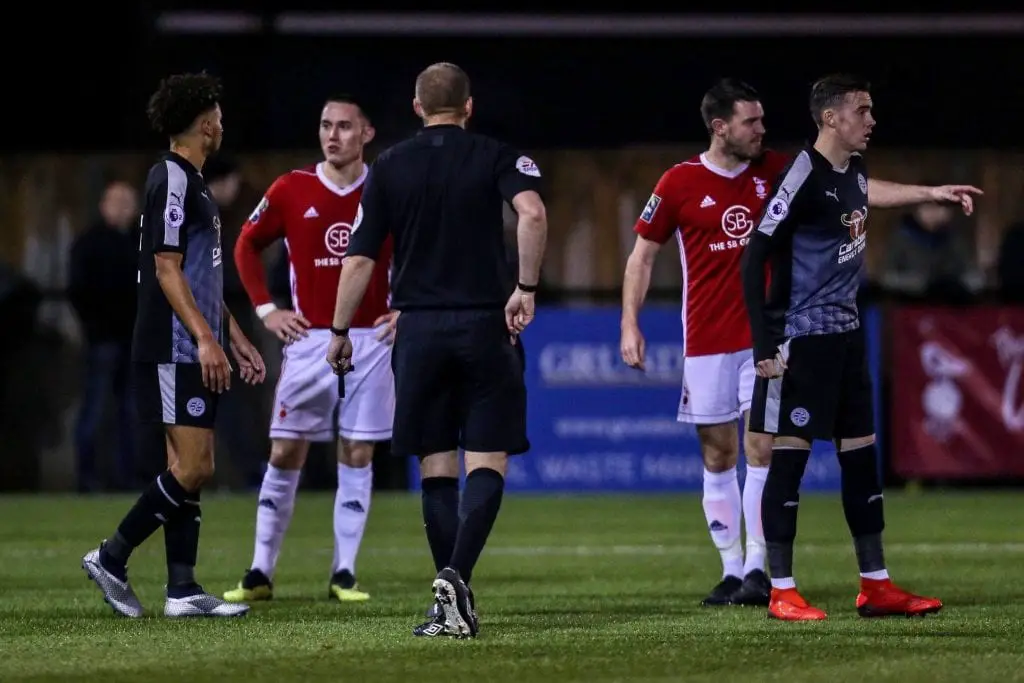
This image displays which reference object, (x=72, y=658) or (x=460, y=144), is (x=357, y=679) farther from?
(x=460, y=144)

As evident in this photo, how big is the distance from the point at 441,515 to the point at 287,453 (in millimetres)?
2004

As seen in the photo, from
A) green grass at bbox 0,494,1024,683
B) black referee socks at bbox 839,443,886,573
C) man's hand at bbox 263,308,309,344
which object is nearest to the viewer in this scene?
green grass at bbox 0,494,1024,683

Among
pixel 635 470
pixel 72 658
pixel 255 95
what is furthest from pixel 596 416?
pixel 72 658

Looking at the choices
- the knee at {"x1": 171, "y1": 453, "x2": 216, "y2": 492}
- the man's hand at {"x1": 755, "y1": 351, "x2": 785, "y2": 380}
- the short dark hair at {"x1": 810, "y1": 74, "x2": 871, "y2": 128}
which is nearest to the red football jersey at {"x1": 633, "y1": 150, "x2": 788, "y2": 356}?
the short dark hair at {"x1": 810, "y1": 74, "x2": 871, "y2": 128}

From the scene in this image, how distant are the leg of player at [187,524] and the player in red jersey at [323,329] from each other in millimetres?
1048

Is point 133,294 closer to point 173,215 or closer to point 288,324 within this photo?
point 288,324

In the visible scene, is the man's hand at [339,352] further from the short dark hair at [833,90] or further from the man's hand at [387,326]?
the short dark hair at [833,90]

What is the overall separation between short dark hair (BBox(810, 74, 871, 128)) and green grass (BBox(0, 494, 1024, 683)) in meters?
2.06

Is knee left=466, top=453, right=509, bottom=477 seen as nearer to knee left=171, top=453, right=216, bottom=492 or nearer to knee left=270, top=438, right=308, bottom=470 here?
knee left=171, top=453, right=216, bottom=492

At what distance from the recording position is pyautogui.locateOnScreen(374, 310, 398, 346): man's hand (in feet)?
30.4

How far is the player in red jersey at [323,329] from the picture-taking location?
9.67 metres

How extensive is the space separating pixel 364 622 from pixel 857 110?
2.83 m

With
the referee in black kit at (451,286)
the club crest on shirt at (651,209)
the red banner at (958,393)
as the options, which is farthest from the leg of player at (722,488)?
the red banner at (958,393)

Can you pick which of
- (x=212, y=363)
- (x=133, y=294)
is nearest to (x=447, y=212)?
(x=212, y=363)
